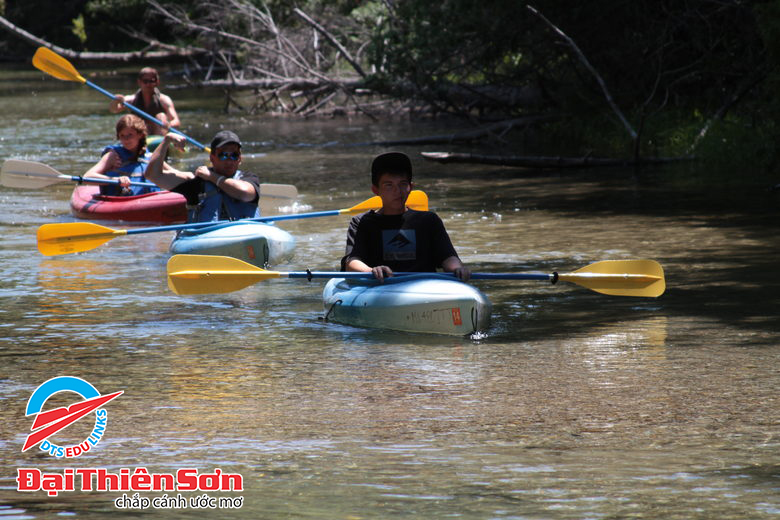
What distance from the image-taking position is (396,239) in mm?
6414

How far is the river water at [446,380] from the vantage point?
3.91 m

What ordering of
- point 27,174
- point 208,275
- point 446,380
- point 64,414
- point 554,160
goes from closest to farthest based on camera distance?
1. point 64,414
2. point 446,380
3. point 208,275
4. point 27,174
5. point 554,160

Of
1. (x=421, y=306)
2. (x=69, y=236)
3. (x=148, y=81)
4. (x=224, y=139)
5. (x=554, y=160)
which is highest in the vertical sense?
(x=148, y=81)

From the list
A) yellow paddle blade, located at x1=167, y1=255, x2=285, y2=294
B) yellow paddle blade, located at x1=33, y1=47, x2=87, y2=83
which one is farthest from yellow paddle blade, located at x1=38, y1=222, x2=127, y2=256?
yellow paddle blade, located at x1=33, y1=47, x2=87, y2=83

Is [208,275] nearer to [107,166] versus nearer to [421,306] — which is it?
[421,306]

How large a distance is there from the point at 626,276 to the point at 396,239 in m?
1.33

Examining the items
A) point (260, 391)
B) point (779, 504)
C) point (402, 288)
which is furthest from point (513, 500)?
point (402, 288)

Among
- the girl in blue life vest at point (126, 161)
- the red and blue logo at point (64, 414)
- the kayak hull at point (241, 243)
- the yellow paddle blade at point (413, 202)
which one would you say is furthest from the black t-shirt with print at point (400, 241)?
the girl in blue life vest at point (126, 161)

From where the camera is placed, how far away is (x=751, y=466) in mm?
4113

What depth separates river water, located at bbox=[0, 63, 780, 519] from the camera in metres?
3.91

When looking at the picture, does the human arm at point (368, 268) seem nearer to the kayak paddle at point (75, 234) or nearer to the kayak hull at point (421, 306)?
the kayak hull at point (421, 306)

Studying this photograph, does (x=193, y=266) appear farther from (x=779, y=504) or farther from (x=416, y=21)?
(x=416, y=21)

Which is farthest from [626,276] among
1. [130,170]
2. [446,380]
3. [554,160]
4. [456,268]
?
[554,160]

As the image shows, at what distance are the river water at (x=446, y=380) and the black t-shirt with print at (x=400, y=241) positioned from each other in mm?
424
